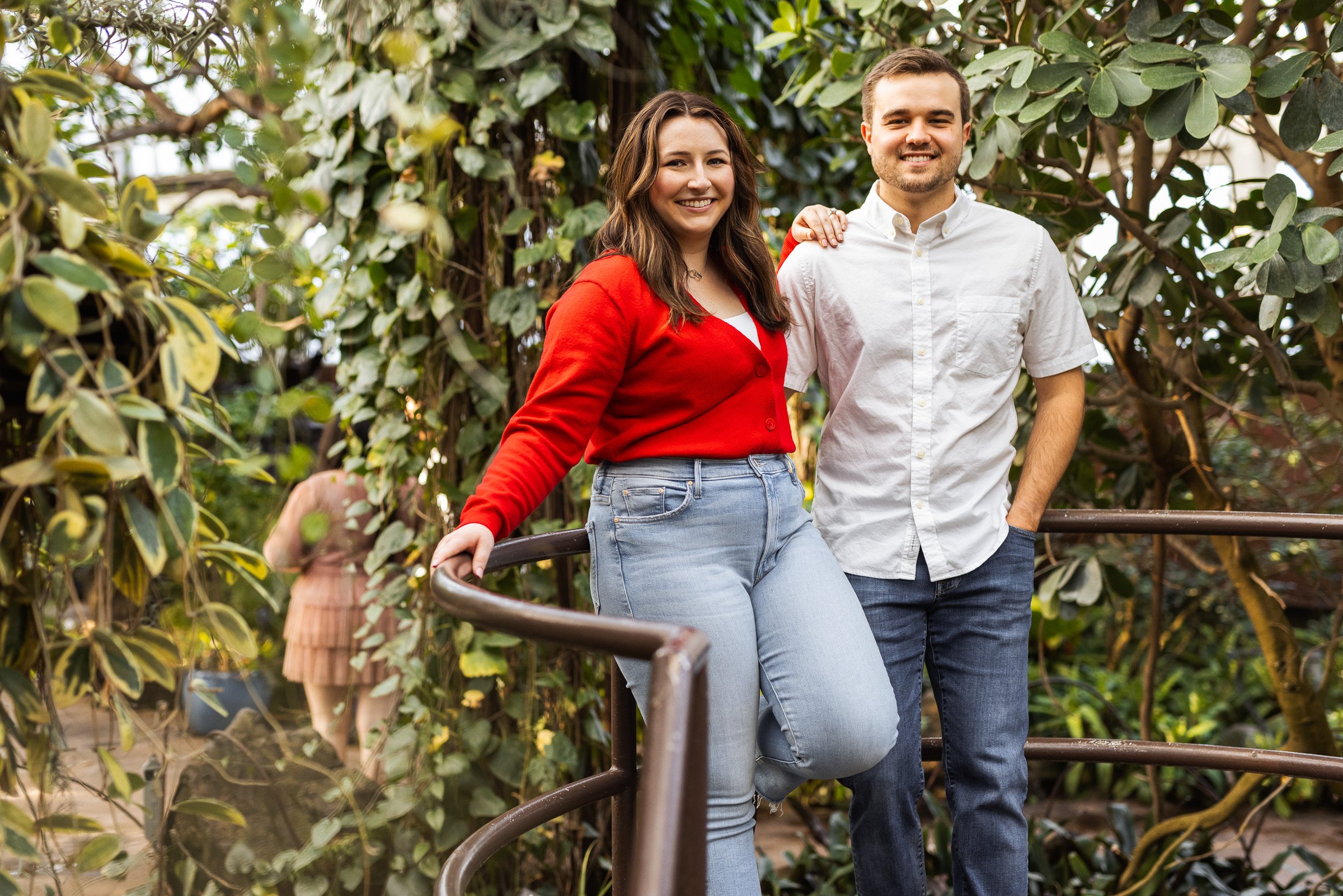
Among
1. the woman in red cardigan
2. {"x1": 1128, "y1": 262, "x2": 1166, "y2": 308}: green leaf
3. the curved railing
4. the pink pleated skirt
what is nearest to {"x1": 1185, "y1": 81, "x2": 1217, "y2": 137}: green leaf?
{"x1": 1128, "y1": 262, "x2": 1166, "y2": 308}: green leaf

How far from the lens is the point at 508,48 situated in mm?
2273

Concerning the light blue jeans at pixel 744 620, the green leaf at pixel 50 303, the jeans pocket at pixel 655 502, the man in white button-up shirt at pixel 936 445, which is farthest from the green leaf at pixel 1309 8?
the green leaf at pixel 50 303

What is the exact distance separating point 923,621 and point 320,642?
2.37m

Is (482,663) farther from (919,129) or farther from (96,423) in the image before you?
(96,423)

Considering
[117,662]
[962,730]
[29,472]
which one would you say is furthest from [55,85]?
[962,730]

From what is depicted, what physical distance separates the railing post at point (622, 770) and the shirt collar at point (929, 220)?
846 mm

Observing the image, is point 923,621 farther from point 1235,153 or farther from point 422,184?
point 1235,153

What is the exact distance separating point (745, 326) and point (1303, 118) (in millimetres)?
985

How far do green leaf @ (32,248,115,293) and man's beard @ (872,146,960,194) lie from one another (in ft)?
4.05

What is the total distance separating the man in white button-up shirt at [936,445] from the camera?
1.66m

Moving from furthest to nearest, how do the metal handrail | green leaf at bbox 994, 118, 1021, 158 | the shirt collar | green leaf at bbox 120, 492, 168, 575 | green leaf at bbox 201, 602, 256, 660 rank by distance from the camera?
green leaf at bbox 994, 118, 1021, 158
the shirt collar
green leaf at bbox 201, 602, 256, 660
green leaf at bbox 120, 492, 168, 575
the metal handrail

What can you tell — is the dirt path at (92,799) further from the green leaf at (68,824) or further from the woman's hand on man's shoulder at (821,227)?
the woman's hand on man's shoulder at (821,227)

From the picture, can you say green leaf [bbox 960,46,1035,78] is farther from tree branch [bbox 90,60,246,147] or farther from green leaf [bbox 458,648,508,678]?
tree branch [bbox 90,60,246,147]

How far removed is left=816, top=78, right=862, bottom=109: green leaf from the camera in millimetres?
2309
